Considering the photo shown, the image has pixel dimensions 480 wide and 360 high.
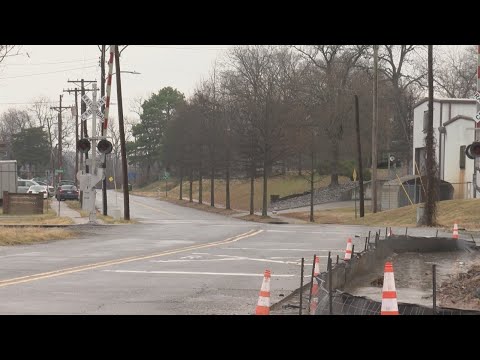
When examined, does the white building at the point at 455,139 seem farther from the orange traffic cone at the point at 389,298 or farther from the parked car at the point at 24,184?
the orange traffic cone at the point at 389,298

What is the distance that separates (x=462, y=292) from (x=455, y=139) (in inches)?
1614

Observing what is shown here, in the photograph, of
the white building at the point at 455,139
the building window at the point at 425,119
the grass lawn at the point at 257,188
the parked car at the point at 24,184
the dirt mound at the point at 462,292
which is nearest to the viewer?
the dirt mound at the point at 462,292

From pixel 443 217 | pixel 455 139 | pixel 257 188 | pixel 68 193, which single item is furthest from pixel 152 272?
pixel 257 188

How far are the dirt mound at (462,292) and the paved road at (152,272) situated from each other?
2660 millimetres

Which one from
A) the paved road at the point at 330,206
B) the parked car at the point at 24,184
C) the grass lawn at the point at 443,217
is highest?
the parked car at the point at 24,184

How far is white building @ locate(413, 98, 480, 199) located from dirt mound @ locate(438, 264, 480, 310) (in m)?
36.3

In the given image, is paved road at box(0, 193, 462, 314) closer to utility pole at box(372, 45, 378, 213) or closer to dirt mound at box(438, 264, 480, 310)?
dirt mound at box(438, 264, 480, 310)

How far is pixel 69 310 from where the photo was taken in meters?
10.3

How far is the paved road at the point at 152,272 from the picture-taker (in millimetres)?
11031

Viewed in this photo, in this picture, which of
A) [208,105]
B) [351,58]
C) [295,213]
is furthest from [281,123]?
[351,58]

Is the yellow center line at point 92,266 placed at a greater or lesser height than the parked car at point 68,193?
greater

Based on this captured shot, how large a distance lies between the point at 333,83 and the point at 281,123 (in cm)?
2506

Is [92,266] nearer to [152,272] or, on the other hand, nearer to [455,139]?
[152,272]

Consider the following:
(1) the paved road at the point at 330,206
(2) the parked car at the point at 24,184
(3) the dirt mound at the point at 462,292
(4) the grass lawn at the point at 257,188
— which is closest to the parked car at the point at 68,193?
(2) the parked car at the point at 24,184
